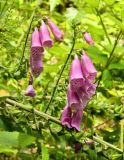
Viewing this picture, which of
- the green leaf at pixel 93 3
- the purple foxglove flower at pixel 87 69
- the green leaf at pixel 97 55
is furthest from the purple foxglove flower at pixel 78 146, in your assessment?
the green leaf at pixel 93 3

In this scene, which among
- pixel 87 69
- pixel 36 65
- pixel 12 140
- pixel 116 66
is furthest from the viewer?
pixel 116 66

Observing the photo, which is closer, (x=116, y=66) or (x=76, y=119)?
(x=76, y=119)

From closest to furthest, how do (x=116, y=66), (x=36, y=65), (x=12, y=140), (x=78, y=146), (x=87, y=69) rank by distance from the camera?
(x=12, y=140)
(x=87, y=69)
(x=36, y=65)
(x=78, y=146)
(x=116, y=66)

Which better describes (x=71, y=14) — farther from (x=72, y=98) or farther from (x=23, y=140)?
(x=23, y=140)

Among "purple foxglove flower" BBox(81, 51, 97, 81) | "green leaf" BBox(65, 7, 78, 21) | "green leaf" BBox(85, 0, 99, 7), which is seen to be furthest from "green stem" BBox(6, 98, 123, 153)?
"green leaf" BBox(85, 0, 99, 7)

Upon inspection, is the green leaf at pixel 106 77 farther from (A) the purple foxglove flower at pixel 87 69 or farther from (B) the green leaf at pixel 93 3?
(A) the purple foxglove flower at pixel 87 69

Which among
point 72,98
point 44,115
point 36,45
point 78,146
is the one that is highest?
point 36,45

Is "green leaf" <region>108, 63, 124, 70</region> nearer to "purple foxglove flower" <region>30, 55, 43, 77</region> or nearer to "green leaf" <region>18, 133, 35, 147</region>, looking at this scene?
"purple foxglove flower" <region>30, 55, 43, 77</region>

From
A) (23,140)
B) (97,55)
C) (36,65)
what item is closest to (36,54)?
(36,65)
